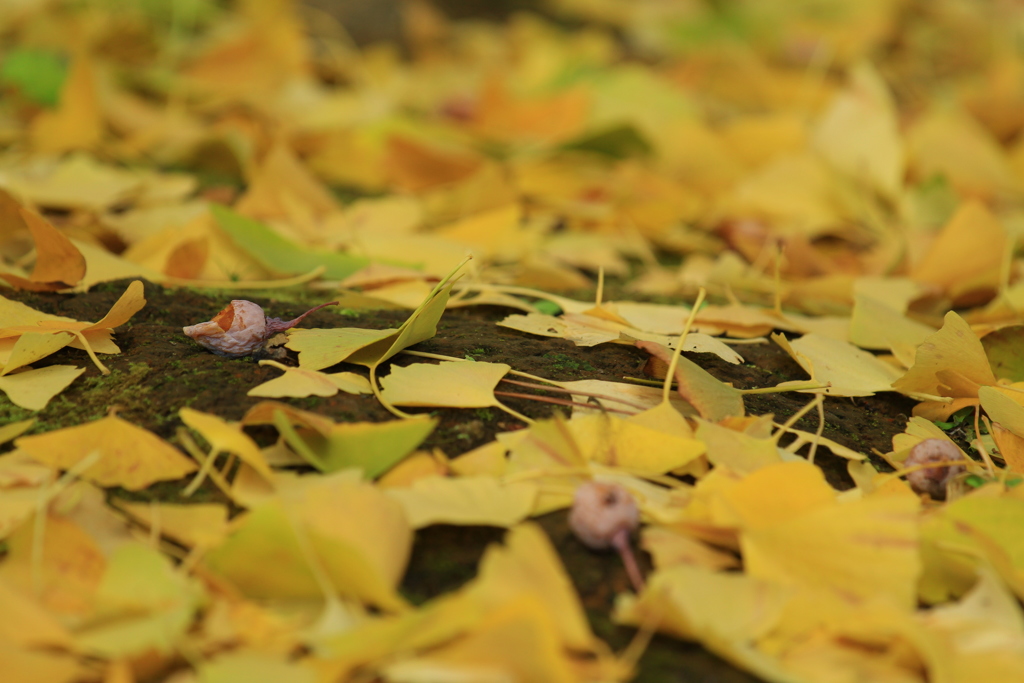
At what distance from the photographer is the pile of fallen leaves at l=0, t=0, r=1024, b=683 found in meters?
0.35

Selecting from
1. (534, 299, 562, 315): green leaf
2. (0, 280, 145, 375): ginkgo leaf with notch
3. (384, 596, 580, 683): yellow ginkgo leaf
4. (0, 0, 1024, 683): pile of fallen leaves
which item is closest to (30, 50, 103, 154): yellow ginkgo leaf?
(0, 0, 1024, 683): pile of fallen leaves

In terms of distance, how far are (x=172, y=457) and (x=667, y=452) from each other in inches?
9.8

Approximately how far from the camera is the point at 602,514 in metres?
0.40

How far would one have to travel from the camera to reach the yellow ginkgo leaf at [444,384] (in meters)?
0.49

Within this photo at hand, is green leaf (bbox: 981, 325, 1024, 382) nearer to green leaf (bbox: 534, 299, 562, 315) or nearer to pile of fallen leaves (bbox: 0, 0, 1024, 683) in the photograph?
pile of fallen leaves (bbox: 0, 0, 1024, 683)

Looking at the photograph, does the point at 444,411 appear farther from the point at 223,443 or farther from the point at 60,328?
the point at 60,328

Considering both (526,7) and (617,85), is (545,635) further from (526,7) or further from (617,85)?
(526,7)

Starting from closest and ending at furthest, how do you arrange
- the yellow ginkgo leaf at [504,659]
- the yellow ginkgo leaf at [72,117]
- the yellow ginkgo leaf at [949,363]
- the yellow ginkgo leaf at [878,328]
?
1. the yellow ginkgo leaf at [504,659]
2. the yellow ginkgo leaf at [949,363]
3. the yellow ginkgo leaf at [878,328]
4. the yellow ginkgo leaf at [72,117]

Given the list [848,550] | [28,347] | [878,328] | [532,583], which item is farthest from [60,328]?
[878,328]

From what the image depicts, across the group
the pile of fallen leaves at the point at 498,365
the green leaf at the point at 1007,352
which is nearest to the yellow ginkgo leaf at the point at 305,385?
the pile of fallen leaves at the point at 498,365

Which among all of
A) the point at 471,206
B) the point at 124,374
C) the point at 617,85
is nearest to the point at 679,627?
the point at 124,374

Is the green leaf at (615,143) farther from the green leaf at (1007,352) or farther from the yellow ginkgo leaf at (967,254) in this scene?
the green leaf at (1007,352)

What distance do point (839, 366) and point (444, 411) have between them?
0.92ft

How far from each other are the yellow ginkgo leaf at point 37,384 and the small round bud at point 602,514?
30 centimetres
